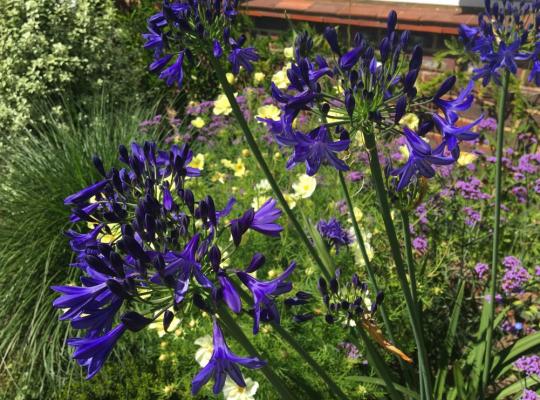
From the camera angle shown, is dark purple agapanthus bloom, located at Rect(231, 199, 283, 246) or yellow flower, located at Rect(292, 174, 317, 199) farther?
yellow flower, located at Rect(292, 174, 317, 199)

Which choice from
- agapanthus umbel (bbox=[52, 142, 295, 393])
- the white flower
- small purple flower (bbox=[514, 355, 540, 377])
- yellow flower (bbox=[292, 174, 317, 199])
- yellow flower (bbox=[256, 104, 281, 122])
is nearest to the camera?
agapanthus umbel (bbox=[52, 142, 295, 393])

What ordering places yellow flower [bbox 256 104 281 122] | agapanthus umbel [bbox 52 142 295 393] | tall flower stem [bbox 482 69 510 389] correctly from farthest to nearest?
yellow flower [bbox 256 104 281 122], tall flower stem [bbox 482 69 510 389], agapanthus umbel [bbox 52 142 295 393]

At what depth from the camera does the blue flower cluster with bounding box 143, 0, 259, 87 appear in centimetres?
175

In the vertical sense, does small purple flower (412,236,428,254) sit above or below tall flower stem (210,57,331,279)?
below

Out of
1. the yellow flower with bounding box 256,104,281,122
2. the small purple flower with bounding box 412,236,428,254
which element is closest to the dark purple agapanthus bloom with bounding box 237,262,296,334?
the small purple flower with bounding box 412,236,428,254

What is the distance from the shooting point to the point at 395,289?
268 centimetres

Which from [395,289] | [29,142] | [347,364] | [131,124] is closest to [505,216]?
[395,289]

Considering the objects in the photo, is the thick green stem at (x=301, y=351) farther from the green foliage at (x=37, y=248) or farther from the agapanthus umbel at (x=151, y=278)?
the green foliage at (x=37, y=248)

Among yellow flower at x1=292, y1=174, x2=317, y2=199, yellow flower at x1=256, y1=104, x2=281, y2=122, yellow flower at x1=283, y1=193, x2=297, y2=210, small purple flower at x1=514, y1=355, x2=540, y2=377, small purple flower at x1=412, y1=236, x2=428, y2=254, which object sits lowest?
small purple flower at x1=514, y1=355, x2=540, y2=377

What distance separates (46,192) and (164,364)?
1.91m

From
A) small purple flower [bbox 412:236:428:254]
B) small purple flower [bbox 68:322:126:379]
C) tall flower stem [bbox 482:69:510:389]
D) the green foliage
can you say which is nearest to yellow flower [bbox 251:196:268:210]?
small purple flower [bbox 412:236:428:254]

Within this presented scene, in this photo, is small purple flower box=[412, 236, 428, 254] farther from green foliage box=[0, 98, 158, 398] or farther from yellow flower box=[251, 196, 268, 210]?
green foliage box=[0, 98, 158, 398]

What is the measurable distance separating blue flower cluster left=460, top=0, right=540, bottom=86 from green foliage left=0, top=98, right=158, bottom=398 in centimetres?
260

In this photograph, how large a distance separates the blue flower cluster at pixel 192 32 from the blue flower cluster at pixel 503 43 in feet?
3.08
